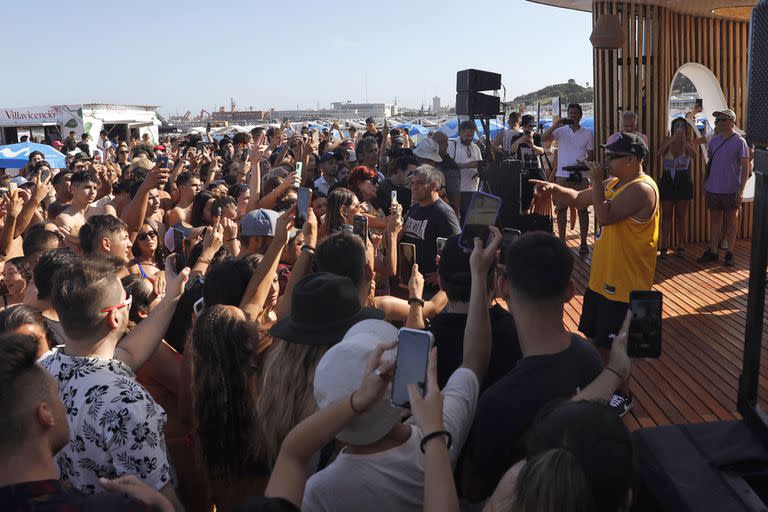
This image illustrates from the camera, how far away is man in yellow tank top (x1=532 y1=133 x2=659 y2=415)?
164 inches

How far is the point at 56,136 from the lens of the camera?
28.1 metres

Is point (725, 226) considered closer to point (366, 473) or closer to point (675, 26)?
point (675, 26)

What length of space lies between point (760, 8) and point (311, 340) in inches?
81.2

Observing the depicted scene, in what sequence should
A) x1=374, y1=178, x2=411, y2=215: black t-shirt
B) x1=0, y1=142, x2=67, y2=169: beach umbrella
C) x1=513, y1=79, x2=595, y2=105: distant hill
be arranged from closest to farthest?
x1=374, y1=178, x2=411, y2=215: black t-shirt → x1=0, y1=142, x2=67, y2=169: beach umbrella → x1=513, y1=79, x2=595, y2=105: distant hill

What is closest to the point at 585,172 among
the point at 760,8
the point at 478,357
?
the point at 760,8

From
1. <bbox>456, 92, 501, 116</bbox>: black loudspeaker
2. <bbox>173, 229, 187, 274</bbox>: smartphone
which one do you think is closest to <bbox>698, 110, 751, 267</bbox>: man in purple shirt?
<bbox>456, 92, 501, 116</bbox>: black loudspeaker

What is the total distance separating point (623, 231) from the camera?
4250 mm

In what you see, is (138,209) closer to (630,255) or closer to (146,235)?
(146,235)

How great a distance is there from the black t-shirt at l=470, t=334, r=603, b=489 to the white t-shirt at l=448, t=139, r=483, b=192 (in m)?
7.44

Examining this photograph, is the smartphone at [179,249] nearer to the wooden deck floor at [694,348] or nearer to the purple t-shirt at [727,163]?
the wooden deck floor at [694,348]

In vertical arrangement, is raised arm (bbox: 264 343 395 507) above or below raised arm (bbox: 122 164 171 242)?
below

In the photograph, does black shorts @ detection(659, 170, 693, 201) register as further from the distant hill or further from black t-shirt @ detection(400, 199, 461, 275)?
the distant hill

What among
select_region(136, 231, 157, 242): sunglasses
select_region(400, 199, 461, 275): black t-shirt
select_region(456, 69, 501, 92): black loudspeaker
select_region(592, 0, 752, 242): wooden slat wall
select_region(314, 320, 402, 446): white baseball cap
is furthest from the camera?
select_region(592, 0, 752, 242): wooden slat wall

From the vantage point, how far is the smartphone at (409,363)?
1.62m
